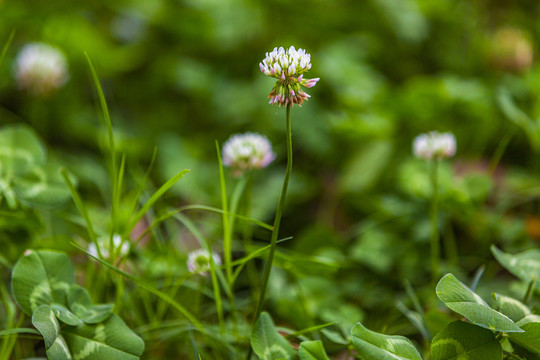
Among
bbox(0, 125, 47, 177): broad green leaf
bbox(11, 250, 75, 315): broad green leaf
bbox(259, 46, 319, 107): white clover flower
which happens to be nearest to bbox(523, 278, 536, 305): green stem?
bbox(259, 46, 319, 107): white clover flower

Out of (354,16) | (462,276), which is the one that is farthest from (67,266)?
(354,16)

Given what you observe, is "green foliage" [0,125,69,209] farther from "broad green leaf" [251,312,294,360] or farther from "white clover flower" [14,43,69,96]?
"white clover flower" [14,43,69,96]

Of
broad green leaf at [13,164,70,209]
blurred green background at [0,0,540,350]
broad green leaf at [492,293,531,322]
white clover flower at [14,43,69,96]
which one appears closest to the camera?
broad green leaf at [492,293,531,322]

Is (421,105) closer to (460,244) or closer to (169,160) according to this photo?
(460,244)

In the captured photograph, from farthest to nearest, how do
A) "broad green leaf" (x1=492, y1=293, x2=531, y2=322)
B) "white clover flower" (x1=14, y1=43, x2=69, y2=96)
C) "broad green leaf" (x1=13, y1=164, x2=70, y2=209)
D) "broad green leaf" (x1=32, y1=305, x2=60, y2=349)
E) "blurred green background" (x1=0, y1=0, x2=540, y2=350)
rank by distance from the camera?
"white clover flower" (x1=14, y1=43, x2=69, y2=96) → "blurred green background" (x1=0, y1=0, x2=540, y2=350) → "broad green leaf" (x1=13, y1=164, x2=70, y2=209) → "broad green leaf" (x1=492, y1=293, x2=531, y2=322) → "broad green leaf" (x1=32, y1=305, x2=60, y2=349)

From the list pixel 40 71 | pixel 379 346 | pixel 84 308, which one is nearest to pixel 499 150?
pixel 379 346

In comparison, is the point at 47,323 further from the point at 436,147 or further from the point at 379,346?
the point at 436,147
